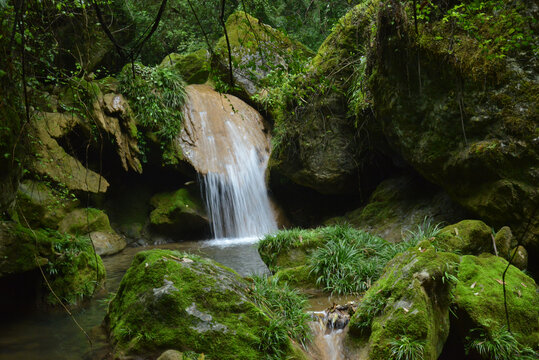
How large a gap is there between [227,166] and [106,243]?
4.41m

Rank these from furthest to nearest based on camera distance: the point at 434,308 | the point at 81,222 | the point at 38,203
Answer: the point at 81,222, the point at 38,203, the point at 434,308

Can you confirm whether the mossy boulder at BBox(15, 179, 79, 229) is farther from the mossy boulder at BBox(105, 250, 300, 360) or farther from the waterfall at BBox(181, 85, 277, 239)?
the waterfall at BBox(181, 85, 277, 239)

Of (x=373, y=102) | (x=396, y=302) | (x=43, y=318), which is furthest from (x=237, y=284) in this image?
(x=373, y=102)

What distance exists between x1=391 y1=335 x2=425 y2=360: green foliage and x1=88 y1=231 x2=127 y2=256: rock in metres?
7.89

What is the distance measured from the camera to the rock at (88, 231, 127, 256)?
9250mm

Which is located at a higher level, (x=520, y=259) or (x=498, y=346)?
(x=520, y=259)

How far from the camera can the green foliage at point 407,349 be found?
305 centimetres

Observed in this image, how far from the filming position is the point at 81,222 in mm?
8906

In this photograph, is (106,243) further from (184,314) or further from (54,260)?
(184,314)

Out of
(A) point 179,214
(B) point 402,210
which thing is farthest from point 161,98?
(B) point 402,210

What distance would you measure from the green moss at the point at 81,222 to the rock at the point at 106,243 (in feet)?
0.51

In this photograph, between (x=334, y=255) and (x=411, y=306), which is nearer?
(x=411, y=306)

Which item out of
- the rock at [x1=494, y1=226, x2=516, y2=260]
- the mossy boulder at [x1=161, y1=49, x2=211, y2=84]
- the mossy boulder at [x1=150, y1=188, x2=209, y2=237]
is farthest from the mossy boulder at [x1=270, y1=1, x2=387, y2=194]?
the mossy boulder at [x1=161, y1=49, x2=211, y2=84]

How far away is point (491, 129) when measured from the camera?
5.58 m
